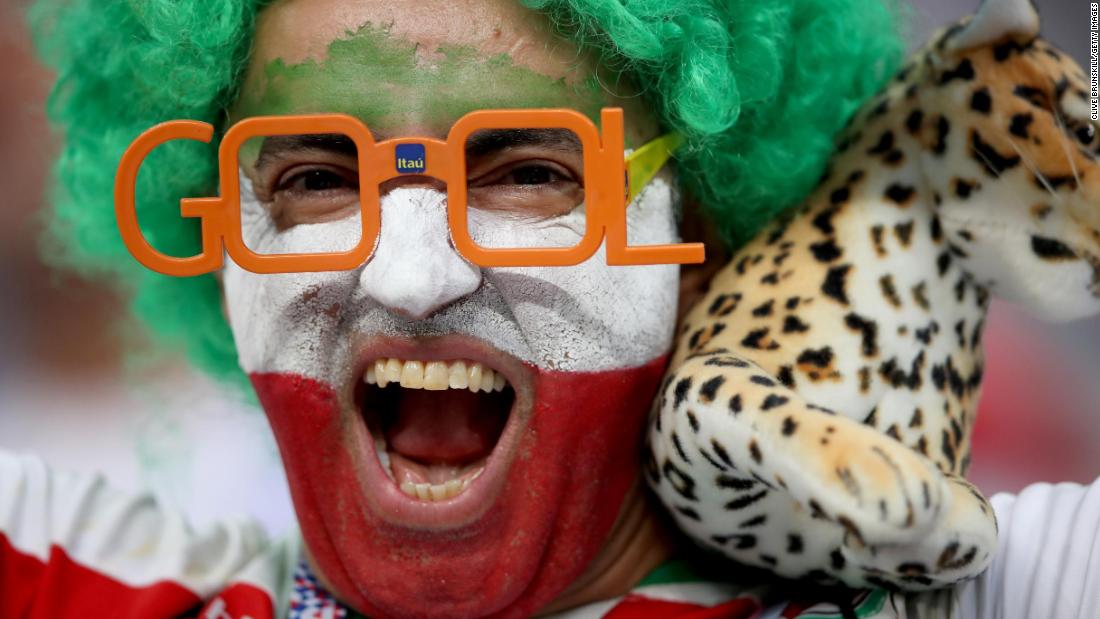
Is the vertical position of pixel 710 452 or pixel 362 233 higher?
pixel 362 233

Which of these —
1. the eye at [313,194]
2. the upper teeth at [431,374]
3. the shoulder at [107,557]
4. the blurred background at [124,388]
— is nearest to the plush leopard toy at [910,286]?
the upper teeth at [431,374]

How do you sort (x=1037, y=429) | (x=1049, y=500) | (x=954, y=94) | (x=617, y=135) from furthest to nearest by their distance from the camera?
(x=1037, y=429)
(x=1049, y=500)
(x=954, y=94)
(x=617, y=135)

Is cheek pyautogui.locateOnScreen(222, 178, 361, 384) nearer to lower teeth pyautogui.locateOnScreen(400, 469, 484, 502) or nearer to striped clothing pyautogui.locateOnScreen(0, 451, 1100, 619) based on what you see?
lower teeth pyautogui.locateOnScreen(400, 469, 484, 502)

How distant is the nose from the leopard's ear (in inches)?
23.5

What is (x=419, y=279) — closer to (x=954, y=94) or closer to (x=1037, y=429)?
(x=954, y=94)

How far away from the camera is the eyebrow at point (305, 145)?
1.40 m

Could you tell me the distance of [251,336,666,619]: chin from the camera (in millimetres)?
1400

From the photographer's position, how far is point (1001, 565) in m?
1.47

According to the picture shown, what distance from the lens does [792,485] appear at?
1.11 metres

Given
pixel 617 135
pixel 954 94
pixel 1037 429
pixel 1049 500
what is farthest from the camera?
pixel 1037 429

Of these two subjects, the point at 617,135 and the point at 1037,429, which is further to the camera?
the point at 1037,429

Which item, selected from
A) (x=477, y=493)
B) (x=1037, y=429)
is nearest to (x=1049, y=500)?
(x=477, y=493)

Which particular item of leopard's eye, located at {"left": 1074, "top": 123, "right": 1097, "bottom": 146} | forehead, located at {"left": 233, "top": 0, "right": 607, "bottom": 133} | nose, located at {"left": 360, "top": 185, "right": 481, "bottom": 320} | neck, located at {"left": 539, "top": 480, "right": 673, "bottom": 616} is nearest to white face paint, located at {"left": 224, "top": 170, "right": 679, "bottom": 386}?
nose, located at {"left": 360, "top": 185, "right": 481, "bottom": 320}

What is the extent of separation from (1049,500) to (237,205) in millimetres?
1024
